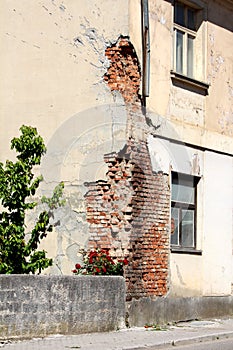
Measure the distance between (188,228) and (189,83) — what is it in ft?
10.0

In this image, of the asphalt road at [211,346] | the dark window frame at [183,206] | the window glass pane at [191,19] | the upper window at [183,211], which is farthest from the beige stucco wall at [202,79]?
the asphalt road at [211,346]

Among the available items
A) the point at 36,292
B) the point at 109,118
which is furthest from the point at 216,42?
the point at 36,292

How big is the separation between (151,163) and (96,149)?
1.14m

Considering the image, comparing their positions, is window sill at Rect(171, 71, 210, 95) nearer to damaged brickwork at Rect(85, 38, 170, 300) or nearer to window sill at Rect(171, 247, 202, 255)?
damaged brickwork at Rect(85, 38, 170, 300)

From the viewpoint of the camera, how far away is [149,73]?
Result: 1412 cm

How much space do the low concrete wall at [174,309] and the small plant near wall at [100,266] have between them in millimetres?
650

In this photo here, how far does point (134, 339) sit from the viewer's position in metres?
11.6

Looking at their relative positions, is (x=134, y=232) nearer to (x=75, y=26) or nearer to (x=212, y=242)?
(x=212, y=242)

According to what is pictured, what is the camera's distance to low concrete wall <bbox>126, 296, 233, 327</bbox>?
13.2m

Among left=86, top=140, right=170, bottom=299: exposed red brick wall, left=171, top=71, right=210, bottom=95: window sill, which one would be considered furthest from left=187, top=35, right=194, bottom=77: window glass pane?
left=86, top=140, right=170, bottom=299: exposed red brick wall

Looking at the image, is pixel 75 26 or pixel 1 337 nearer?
pixel 1 337

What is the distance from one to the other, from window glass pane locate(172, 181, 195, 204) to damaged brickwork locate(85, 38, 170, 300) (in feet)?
2.84

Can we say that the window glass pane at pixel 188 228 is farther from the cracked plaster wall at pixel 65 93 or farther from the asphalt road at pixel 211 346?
the asphalt road at pixel 211 346

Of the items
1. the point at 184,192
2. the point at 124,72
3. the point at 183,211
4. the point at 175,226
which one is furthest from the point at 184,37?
the point at 175,226
